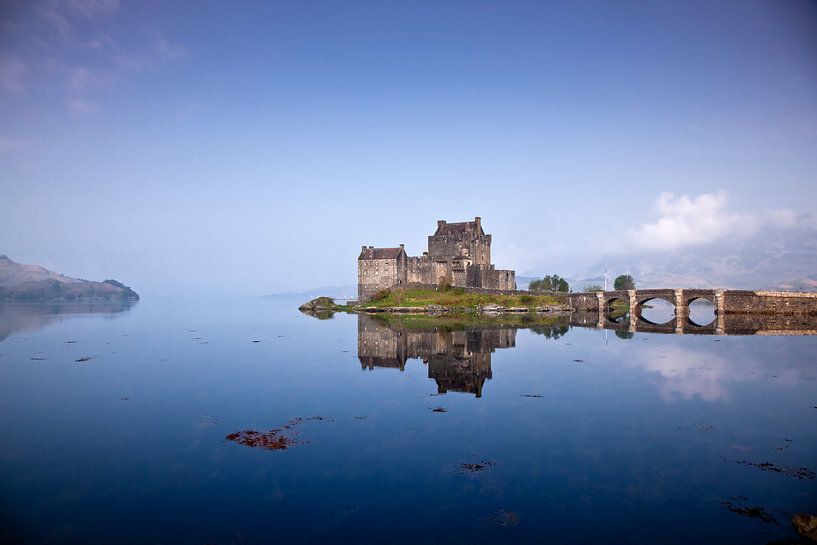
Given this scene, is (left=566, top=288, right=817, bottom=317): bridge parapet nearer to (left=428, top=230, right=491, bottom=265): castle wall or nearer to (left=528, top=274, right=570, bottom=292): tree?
(left=428, top=230, right=491, bottom=265): castle wall

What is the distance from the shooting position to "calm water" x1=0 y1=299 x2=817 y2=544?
10.3 metres

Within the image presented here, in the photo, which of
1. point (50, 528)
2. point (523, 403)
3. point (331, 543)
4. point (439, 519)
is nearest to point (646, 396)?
point (523, 403)

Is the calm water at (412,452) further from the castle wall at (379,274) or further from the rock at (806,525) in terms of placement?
the castle wall at (379,274)

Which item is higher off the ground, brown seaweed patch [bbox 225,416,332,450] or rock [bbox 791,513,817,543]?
rock [bbox 791,513,817,543]

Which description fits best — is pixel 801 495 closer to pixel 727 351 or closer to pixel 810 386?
pixel 810 386

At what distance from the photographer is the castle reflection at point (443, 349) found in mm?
26531

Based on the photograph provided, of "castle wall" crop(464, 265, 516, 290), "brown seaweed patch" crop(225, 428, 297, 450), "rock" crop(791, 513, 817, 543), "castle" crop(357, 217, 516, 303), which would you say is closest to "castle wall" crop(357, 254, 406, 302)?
"castle" crop(357, 217, 516, 303)

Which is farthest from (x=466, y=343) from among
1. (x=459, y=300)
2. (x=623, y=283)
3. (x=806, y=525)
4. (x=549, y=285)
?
(x=623, y=283)

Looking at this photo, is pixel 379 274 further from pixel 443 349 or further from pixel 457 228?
pixel 443 349

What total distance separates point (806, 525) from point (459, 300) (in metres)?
72.9

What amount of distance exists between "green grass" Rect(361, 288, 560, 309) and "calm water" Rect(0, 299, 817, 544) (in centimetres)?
4998

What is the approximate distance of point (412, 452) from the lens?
1479 cm

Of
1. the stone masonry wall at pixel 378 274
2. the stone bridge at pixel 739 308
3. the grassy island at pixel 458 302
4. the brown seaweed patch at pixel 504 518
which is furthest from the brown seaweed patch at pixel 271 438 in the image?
the stone masonry wall at pixel 378 274

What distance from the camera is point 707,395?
72.8 ft
